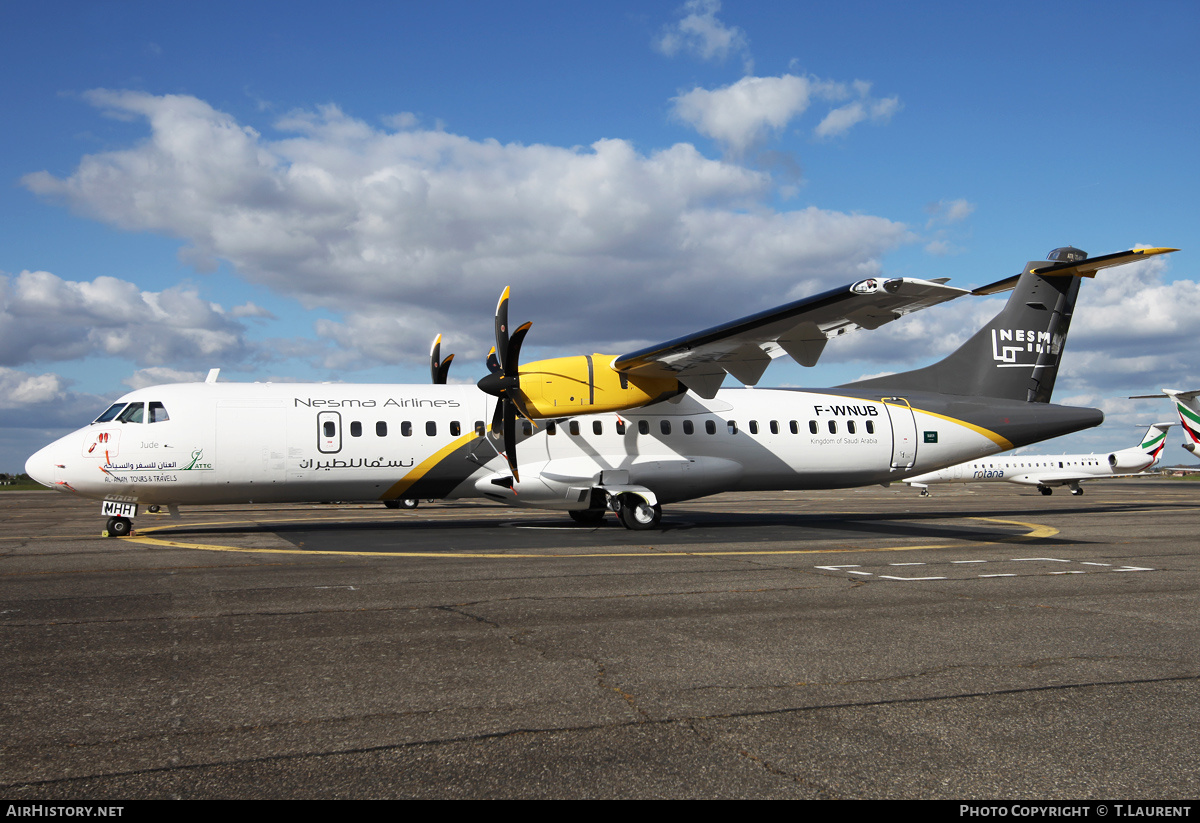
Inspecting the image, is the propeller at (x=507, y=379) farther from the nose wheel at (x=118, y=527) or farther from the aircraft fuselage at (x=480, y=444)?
the nose wheel at (x=118, y=527)

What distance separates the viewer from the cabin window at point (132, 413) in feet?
55.8

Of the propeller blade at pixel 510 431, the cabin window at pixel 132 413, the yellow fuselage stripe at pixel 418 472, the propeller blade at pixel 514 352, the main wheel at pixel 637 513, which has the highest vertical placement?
the propeller blade at pixel 514 352

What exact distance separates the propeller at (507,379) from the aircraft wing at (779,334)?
2.29 m

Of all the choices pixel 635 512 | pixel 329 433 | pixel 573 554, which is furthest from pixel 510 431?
pixel 573 554

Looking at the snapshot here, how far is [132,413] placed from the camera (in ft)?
56.1

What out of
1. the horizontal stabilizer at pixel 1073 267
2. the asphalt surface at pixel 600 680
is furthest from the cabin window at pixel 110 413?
the horizontal stabilizer at pixel 1073 267

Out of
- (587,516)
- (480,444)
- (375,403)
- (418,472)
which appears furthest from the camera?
(587,516)

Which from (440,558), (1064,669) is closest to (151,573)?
(440,558)

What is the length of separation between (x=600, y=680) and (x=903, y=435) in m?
18.4

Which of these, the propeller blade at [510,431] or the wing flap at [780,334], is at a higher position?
the wing flap at [780,334]

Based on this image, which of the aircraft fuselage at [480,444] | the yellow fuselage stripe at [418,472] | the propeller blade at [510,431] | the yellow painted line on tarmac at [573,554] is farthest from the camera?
the yellow fuselage stripe at [418,472]

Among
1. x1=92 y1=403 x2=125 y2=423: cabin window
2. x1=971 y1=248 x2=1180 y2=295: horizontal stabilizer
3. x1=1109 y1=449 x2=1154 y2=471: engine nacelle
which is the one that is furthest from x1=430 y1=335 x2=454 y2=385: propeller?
x1=1109 y1=449 x2=1154 y2=471: engine nacelle

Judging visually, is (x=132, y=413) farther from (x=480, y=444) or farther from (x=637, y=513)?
(x=637, y=513)
